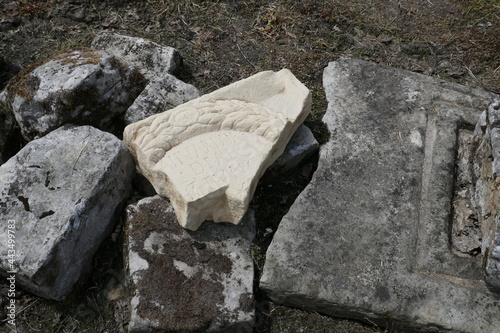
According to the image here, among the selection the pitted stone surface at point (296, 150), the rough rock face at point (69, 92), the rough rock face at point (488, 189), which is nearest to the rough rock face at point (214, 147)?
the pitted stone surface at point (296, 150)

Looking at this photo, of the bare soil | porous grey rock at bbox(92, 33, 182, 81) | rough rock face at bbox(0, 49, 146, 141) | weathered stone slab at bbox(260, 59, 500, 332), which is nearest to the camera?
weathered stone slab at bbox(260, 59, 500, 332)

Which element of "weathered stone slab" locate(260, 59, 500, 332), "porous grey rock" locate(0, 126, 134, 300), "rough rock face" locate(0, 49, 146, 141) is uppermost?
"rough rock face" locate(0, 49, 146, 141)

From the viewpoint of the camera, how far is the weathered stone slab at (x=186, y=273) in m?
2.92

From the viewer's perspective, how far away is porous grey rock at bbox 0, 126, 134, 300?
294cm

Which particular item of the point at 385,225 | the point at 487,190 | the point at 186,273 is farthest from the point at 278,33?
the point at 186,273

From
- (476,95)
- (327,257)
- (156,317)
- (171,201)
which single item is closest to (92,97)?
(171,201)

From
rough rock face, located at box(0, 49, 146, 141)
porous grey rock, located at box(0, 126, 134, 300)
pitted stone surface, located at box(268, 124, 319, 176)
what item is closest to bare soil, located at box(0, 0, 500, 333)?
pitted stone surface, located at box(268, 124, 319, 176)

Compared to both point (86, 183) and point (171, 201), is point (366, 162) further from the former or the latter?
point (86, 183)

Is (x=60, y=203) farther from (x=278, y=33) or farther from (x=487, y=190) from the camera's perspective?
(x=278, y=33)

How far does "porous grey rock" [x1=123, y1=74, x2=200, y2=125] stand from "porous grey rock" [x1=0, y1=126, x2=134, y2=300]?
0.41 m

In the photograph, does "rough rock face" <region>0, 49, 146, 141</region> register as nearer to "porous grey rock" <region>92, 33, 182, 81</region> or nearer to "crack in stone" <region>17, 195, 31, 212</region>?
"porous grey rock" <region>92, 33, 182, 81</region>

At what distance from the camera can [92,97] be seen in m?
3.61

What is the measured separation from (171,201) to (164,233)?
0.21 m

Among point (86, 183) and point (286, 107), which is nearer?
point (86, 183)
